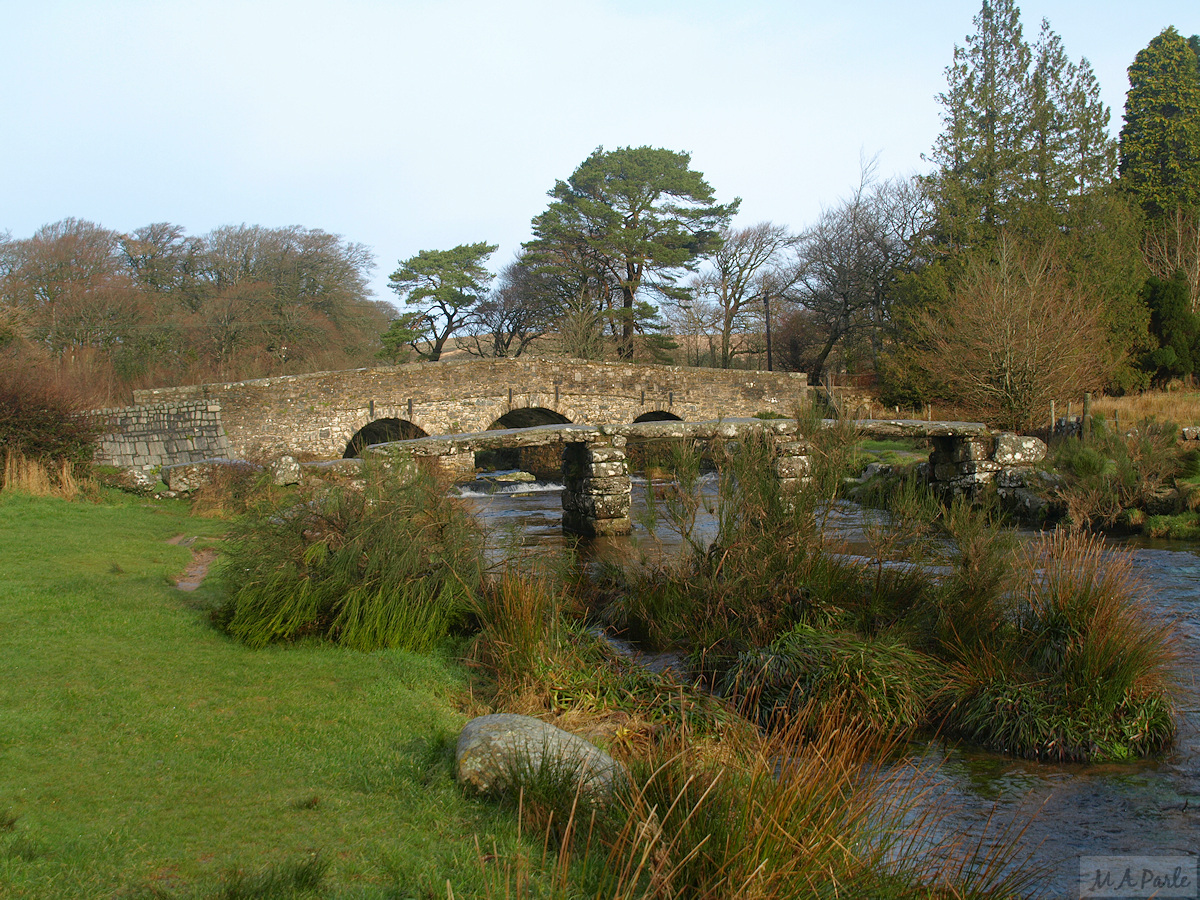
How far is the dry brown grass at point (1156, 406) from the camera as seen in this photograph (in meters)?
17.7

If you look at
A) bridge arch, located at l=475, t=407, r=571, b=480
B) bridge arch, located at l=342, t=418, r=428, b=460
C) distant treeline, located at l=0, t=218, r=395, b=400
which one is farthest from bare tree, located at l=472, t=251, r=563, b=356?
bridge arch, located at l=342, t=418, r=428, b=460

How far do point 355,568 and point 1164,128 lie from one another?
35.5 metres

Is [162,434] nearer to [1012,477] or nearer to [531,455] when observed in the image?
[531,455]

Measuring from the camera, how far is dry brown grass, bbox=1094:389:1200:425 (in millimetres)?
17703

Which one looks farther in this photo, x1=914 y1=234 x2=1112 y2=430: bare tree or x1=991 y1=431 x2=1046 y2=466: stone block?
x1=914 y1=234 x2=1112 y2=430: bare tree

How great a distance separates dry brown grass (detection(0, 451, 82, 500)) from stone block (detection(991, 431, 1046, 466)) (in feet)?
51.3

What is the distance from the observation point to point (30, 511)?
430 inches

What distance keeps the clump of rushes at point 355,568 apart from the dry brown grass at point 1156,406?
15.7 m

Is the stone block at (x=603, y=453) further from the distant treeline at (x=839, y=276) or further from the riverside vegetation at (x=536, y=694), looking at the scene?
the distant treeline at (x=839, y=276)

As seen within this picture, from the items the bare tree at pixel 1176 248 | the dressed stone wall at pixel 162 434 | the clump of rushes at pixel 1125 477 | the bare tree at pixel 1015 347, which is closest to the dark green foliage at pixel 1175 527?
the clump of rushes at pixel 1125 477

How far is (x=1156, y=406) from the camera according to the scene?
2031 cm

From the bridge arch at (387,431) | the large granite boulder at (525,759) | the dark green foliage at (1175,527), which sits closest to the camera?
the large granite boulder at (525,759)

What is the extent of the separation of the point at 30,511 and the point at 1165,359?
1151 inches

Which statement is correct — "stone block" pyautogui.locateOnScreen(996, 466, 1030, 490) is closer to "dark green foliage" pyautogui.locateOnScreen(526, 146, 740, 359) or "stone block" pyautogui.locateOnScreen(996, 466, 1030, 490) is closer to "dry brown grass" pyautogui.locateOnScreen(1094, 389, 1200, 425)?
"dry brown grass" pyautogui.locateOnScreen(1094, 389, 1200, 425)
